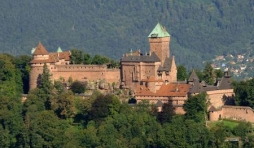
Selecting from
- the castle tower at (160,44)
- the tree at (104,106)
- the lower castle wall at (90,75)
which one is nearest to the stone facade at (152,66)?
the castle tower at (160,44)

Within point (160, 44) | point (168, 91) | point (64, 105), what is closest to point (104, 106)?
point (64, 105)

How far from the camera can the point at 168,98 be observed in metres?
103

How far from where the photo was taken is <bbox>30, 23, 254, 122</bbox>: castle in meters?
102

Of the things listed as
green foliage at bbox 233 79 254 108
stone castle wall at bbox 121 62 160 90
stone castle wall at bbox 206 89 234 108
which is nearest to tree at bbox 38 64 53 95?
stone castle wall at bbox 121 62 160 90

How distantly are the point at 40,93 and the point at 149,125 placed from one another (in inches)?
437

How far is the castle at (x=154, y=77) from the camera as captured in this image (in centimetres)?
10150

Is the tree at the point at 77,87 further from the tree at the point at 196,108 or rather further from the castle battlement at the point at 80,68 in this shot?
the tree at the point at 196,108

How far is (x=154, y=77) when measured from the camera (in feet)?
345

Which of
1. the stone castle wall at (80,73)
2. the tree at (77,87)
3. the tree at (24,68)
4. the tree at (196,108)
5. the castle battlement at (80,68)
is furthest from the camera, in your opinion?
the tree at (24,68)

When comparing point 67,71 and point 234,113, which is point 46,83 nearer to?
point 67,71

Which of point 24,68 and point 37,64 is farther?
point 24,68

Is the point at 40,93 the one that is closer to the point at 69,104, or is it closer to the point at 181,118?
the point at 69,104

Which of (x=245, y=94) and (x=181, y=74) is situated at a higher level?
(x=181, y=74)

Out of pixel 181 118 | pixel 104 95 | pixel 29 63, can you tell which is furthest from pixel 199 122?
pixel 29 63
